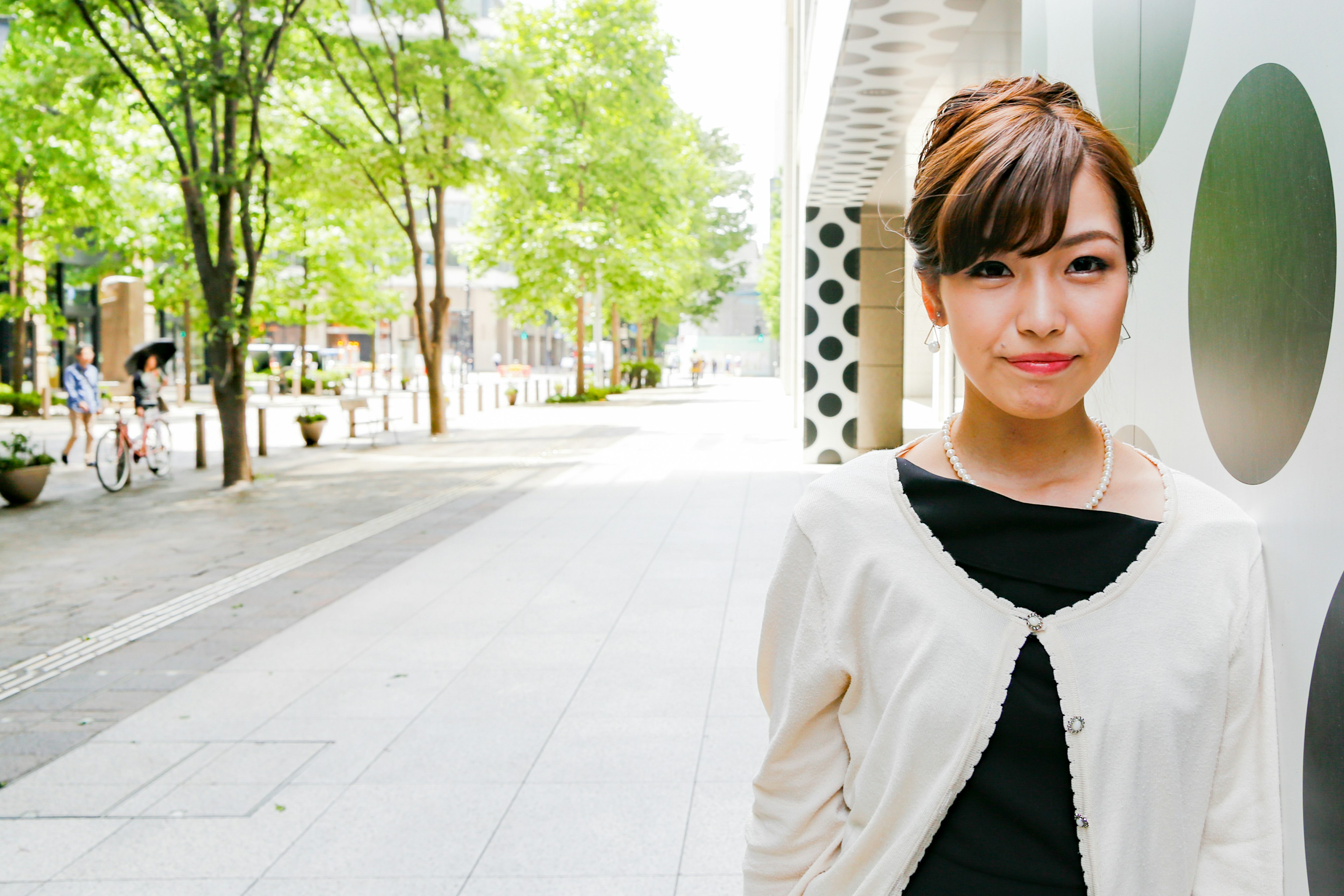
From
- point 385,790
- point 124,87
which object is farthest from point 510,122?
point 385,790

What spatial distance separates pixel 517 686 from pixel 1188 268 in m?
4.46

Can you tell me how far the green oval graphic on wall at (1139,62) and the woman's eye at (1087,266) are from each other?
0.73 meters

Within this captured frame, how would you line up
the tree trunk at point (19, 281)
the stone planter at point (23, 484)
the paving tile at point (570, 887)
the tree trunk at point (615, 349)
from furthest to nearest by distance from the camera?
1. the tree trunk at point (615, 349)
2. the tree trunk at point (19, 281)
3. the stone planter at point (23, 484)
4. the paving tile at point (570, 887)

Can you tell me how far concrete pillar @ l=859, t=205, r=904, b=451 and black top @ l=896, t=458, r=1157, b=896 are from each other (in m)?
14.0

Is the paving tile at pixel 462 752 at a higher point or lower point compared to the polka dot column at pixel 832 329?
lower

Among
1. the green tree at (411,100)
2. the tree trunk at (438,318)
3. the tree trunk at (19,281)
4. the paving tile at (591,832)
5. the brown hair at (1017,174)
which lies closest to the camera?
the brown hair at (1017,174)

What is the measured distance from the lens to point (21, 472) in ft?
42.7

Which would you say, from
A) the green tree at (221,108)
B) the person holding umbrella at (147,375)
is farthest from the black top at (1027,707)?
the person holding umbrella at (147,375)

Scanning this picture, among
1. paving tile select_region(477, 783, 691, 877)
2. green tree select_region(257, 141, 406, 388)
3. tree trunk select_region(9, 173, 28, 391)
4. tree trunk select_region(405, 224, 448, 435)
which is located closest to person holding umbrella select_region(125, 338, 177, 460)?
tree trunk select_region(405, 224, 448, 435)

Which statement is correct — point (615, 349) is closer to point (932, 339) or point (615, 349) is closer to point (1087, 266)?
point (932, 339)

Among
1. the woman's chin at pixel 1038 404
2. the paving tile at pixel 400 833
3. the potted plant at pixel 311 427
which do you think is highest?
the woman's chin at pixel 1038 404

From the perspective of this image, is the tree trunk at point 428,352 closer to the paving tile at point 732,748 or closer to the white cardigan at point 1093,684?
the paving tile at point 732,748

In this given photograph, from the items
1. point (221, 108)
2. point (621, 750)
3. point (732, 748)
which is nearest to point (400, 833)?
point (621, 750)

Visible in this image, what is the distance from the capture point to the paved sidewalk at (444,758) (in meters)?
3.77
